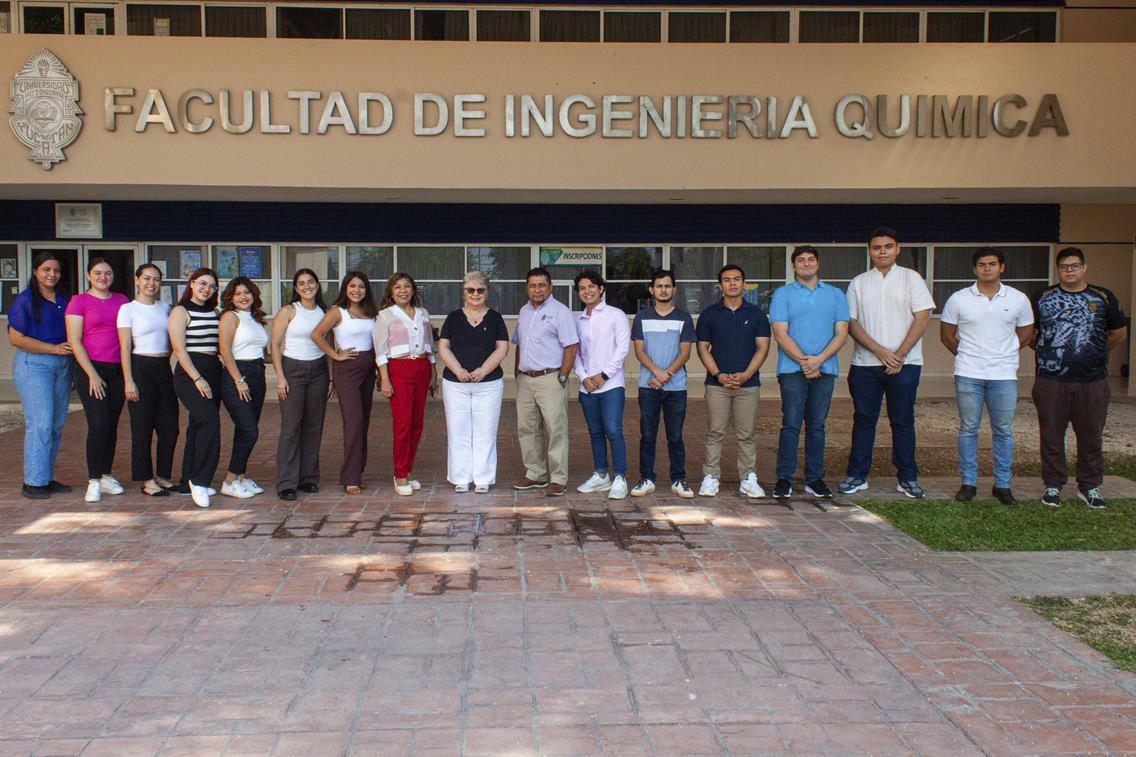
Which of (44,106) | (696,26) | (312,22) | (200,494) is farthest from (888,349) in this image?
(44,106)

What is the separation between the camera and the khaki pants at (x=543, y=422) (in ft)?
25.1

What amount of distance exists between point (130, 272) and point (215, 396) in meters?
11.0

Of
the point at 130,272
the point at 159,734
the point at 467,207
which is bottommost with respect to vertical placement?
the point at 159,734

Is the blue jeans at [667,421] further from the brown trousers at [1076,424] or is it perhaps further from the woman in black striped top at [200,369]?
the woman in black striped top at [200,369]

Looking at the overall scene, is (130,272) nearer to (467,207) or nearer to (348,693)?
(467,207)

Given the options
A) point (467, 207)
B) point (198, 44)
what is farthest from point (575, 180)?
point (198, 44)

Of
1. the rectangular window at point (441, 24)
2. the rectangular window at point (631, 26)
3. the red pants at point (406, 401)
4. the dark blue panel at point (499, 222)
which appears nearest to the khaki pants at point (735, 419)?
the red pants at point (406, 401)

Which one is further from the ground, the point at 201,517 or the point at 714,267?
the point at 714,267

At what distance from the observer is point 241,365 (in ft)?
24.5

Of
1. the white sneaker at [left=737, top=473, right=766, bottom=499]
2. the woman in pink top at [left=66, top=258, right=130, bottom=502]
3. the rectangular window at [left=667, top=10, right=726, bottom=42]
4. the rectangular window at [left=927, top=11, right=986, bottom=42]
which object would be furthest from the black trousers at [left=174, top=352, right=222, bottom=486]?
the rectangular window at [left=927, top=11, right=986, bottom=42]

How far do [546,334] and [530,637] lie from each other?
11.1 ft

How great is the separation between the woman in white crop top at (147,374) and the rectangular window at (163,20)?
33.3 ft

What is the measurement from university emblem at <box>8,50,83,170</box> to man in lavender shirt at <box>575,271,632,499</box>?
10087 mm

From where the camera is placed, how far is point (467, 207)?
56.5ft
